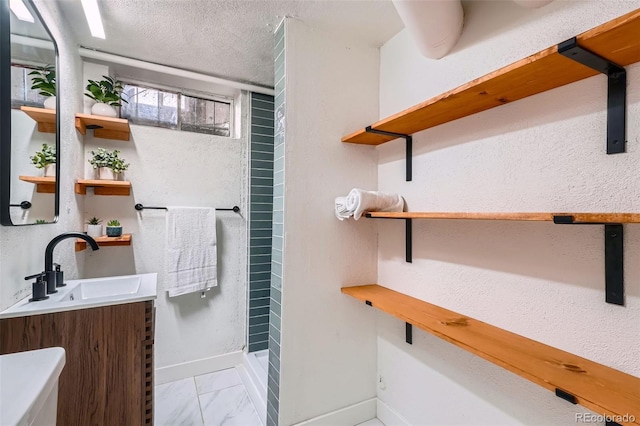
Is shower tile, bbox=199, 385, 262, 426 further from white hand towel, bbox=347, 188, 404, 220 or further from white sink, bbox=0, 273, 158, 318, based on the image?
white hand towel, bbox=347, 188, 404, 220

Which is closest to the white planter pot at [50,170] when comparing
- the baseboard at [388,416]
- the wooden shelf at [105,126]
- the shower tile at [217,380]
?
the wooden shelf at [105,126]

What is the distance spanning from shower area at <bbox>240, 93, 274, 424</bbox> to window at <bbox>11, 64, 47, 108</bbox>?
138 cm

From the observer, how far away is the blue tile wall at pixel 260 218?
7.89 ft

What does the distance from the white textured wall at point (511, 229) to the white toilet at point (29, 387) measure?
4.70 feet

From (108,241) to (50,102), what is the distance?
866mm

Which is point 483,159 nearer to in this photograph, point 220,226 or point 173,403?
point 220,226

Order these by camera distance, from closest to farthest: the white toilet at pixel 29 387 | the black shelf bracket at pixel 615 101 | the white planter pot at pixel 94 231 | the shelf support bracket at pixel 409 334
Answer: the white toilet at pixel 29 387 < the black shelf bracket at pixel 615 101 < the shelf support bracket at pixel 409 334 < the white planter pot at pixel 94 231

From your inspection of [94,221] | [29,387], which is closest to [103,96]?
[94,221]

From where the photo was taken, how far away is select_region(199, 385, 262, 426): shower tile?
176cm

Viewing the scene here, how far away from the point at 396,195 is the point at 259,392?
5.14 feet

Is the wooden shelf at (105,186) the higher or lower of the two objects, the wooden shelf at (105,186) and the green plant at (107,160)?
the lower

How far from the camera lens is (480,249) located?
48.6 inches

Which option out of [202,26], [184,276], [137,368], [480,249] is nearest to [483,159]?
[480,249]

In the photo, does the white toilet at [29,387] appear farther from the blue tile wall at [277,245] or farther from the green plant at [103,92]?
the green plant at [103,92]
